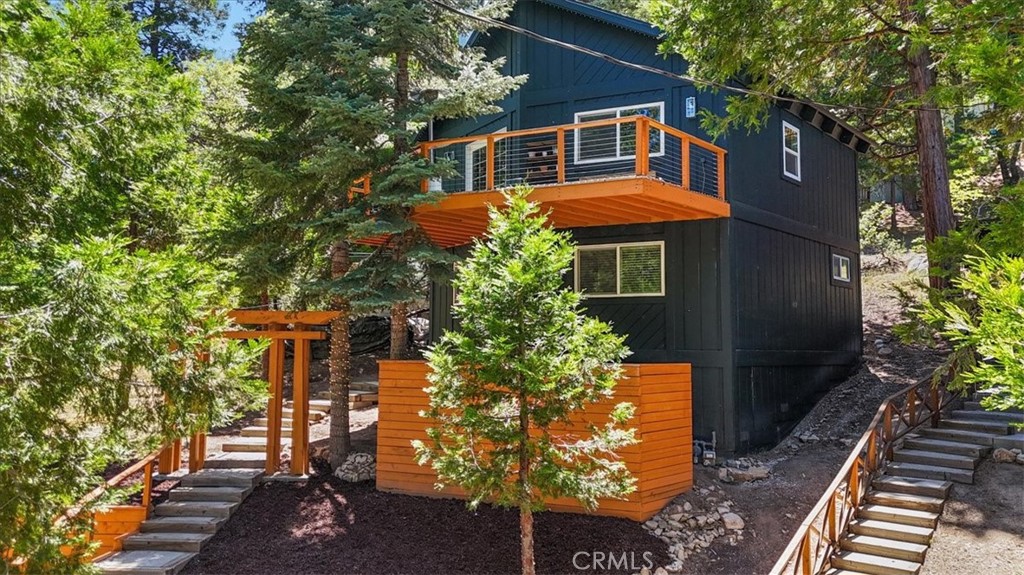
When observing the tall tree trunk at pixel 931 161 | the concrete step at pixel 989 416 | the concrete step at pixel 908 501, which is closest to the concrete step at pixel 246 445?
the concrete step at pixel 908 501

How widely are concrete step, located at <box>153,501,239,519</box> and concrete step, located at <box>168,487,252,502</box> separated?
0.30 ft

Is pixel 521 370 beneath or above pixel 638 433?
above

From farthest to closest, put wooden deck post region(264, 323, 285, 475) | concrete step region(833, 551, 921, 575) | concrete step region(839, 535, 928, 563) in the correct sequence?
wooden deck post region(264, 323, 285, 475) < concrete step region(839, 535, 928, 563) < concrete step region(833, 551, 921, 575)

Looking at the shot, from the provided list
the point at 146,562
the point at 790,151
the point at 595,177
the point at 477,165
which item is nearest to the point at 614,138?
the point at 595,177

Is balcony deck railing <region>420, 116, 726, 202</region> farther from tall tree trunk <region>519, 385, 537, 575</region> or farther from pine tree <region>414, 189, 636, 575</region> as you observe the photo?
tall tree trunk <region>519, 385, 537, 575</region>

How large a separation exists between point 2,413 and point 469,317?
12.0 feet

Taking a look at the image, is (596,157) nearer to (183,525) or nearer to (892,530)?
(892,530)

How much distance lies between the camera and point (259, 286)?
10.1 m

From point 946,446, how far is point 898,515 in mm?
2251

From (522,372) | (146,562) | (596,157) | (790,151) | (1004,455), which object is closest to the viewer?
(522,372)

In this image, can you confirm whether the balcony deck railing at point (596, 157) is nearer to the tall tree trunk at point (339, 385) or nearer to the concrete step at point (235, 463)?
the tall tree trunk at point (339, 385)

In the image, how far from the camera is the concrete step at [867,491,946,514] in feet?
28.4

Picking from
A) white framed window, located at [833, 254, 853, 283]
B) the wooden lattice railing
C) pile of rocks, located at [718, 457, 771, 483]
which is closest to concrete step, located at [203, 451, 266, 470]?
pile of rocks, located at [718, 457, 771, 483]

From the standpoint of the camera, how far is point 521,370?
6.31 m
